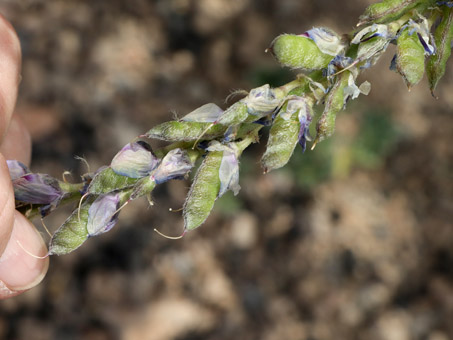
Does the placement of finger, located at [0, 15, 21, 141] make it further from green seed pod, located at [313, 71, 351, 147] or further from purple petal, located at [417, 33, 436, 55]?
purple petal, located at [417, 33, 436, 55]

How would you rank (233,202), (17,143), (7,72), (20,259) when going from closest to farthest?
(20,259), (7,72), (17,143), (233,202)

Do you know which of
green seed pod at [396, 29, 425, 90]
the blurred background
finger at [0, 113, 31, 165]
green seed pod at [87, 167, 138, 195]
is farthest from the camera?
the blurred background

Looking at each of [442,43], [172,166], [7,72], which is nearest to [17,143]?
[7,72]

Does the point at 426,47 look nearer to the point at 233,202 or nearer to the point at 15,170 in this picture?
the point at 15,170

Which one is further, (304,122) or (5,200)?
(5,200)

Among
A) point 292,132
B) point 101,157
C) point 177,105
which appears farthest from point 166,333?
point 292,132

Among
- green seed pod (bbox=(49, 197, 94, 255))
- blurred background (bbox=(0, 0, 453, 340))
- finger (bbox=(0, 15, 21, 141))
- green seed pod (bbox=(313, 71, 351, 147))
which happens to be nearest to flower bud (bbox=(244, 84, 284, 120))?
green seed pod (bbox=(313, 71, 351, 147))
